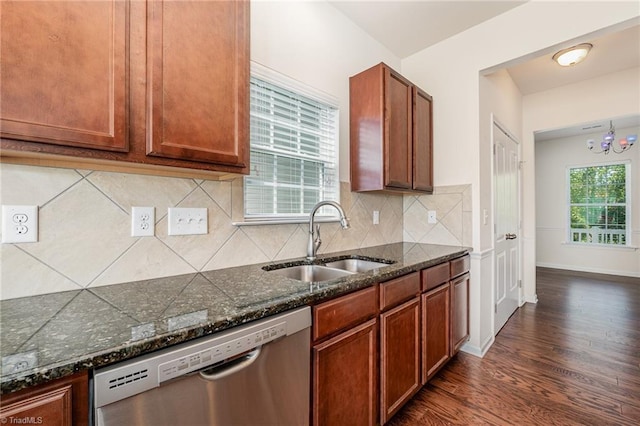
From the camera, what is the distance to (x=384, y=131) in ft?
6.85

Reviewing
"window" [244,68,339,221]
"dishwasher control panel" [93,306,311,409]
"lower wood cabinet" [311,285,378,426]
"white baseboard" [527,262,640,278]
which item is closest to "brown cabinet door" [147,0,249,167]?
"window" [244,68,339,221]

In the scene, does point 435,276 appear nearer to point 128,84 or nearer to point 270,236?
point 270,236

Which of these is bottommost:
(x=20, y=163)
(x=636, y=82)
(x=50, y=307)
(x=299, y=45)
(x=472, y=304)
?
(x=472, y=304)

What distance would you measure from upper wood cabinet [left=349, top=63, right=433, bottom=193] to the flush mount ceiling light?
1695 millimetres

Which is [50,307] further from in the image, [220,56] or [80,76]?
[220,56]

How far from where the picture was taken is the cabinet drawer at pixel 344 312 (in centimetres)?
116

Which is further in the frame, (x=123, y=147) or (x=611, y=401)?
(x=611, y=401)

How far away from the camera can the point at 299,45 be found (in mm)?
1961

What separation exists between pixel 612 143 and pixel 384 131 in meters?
5.68

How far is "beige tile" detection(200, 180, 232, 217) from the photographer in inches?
58.7

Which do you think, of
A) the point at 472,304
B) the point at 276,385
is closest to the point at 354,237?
the point at 472,304

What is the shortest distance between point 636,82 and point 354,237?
13.1 ft

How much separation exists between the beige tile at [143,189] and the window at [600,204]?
7.14 metres

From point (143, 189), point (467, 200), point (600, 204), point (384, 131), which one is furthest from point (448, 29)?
point (600, 204)
